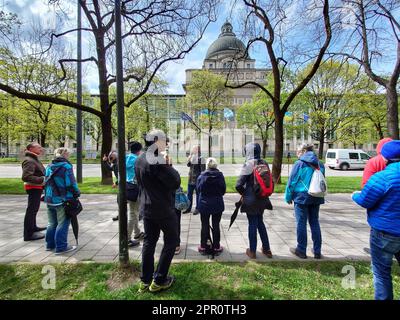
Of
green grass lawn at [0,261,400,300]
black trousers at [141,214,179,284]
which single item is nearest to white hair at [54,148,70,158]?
green grass lawn at [0,261,400,300]

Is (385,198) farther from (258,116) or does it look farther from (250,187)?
(258,116)

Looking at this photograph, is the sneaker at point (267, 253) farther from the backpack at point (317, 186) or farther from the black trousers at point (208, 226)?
the backpack at point (317, 186)

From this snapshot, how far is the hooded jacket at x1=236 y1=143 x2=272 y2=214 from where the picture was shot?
13.0ft

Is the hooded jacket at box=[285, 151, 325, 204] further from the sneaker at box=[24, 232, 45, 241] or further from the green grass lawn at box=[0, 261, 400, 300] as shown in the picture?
the sneaker at box=[24, 232, 45, 241]

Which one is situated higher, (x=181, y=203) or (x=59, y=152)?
(x=59, y=152)

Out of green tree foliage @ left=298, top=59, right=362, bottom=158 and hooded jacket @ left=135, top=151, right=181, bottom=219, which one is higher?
green tree foliage @ left=298, top=59, right=362, bottom=158

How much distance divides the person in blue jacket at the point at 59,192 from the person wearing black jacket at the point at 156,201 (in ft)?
6.41

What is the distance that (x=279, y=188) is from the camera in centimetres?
1082

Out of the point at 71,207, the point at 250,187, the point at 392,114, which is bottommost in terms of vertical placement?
the point at 71,207

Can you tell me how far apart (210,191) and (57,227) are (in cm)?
294

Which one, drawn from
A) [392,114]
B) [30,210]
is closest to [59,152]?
[30,210]

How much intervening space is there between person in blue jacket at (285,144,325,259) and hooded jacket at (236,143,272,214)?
0.58 meters

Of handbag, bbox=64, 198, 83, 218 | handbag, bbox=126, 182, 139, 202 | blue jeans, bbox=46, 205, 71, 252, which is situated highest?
handbag, bbox=126, 182, 139, 202

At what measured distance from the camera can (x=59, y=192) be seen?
13.6ft
